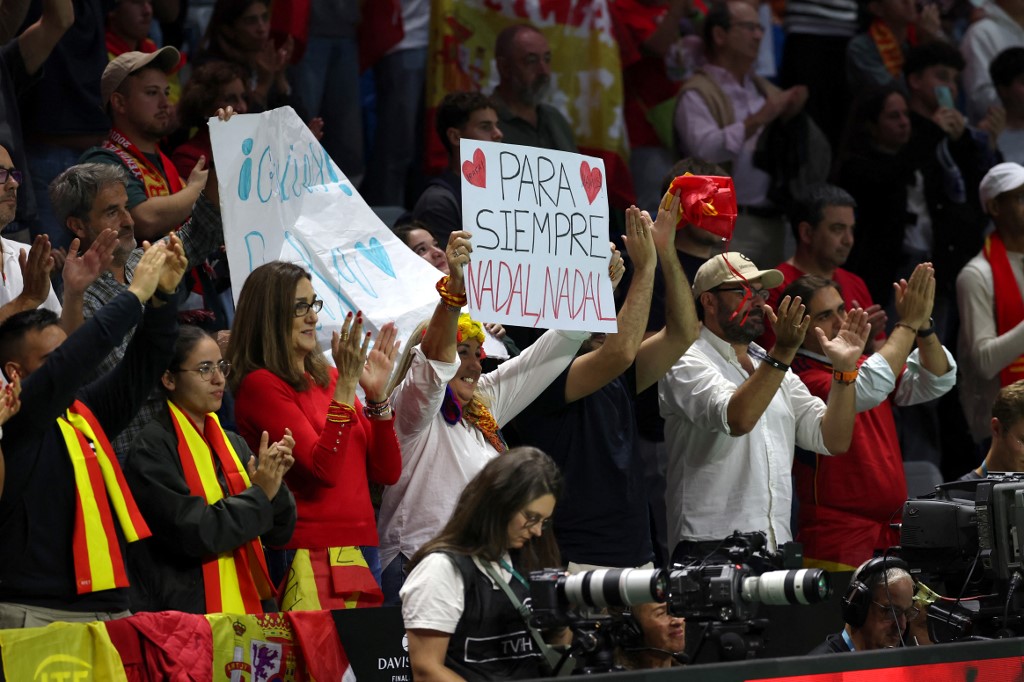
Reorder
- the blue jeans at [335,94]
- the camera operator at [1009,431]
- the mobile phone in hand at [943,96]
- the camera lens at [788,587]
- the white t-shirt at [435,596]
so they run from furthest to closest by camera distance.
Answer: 1. the mobile phone in hand at [943,96]
2. the blue jeans at [335,94]
3. the camera operator at [1009,431]
4. the white t-shirt at [435,596]
5. the camera lens at [788,587]

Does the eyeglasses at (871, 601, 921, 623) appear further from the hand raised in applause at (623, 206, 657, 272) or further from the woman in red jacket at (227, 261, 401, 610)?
the woman in red jacket at (227, 261, 401, 610)

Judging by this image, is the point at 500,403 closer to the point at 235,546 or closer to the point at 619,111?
the point at 235,546

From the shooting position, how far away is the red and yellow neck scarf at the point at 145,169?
23.1ft

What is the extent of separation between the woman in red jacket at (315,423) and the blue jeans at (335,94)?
345cm

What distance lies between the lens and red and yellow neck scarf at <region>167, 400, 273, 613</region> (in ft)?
18.1

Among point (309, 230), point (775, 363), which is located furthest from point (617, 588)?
point (309, 230)

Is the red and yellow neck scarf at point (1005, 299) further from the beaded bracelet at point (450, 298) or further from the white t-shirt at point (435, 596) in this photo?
the white t-shirt at point (435, 596)

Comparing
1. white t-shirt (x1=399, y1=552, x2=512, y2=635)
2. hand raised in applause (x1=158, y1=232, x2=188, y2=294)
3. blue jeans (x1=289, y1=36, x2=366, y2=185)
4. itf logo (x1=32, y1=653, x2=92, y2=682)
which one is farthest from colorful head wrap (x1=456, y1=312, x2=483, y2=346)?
blue jeans (x1=289, y1=36, x2=366, y2=185)

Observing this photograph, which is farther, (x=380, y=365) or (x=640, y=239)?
(x=640, y=239)

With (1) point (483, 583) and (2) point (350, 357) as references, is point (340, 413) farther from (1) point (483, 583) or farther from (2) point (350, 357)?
(1) point (483, 583)

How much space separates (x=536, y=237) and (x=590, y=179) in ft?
1.39

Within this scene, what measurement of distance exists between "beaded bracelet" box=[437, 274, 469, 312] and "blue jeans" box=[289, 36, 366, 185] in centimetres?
360

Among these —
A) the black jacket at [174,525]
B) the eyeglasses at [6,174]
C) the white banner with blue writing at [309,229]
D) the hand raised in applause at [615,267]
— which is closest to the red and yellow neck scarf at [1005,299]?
the hand raised in applause at [615,267]

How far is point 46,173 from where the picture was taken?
7707 mm
